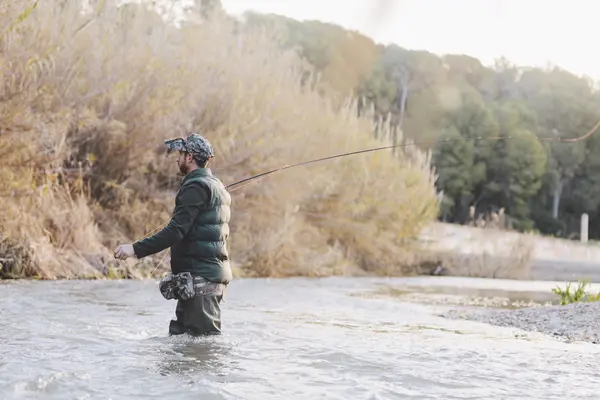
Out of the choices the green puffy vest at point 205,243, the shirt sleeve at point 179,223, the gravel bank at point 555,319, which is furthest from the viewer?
the gravel bank at point 555,319

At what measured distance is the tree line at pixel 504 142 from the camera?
54406 mm

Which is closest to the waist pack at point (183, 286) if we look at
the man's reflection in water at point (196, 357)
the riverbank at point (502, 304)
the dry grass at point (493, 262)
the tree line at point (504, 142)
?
the man's reflection in water at point (196, 357)

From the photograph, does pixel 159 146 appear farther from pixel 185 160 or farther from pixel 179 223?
pixel 179 223

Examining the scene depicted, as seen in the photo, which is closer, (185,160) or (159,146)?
(185,160)

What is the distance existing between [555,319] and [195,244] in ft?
17.4

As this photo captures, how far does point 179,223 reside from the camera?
24.0ft

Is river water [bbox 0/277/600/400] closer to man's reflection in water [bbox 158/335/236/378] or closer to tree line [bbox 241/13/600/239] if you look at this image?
man's reflection in water [bbox 158/335/236/378]

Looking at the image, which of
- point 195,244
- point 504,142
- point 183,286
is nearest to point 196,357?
point 183,286

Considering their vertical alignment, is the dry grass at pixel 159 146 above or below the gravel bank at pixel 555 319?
above

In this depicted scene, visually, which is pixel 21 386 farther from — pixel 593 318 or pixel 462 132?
pixel 462 132

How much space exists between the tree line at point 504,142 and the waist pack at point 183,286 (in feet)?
142

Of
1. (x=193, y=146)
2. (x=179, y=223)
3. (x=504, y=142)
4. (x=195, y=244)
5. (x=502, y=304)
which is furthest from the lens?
(x=504, y=142)

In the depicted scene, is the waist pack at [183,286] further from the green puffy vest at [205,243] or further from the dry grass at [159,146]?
the dry grass at [159,146]

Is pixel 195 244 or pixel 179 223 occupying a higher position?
pixel 179 223
